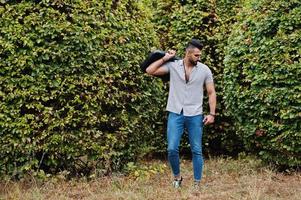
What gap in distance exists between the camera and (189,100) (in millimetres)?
6852

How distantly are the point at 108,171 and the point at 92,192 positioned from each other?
34.7 inches

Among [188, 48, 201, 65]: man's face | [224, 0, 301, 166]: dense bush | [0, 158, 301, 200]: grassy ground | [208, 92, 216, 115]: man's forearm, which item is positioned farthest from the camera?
[224, 0, 301, 166]: dense bush

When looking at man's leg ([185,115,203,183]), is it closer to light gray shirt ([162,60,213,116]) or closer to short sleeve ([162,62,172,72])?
light gray shirt ([162,60,213,116])

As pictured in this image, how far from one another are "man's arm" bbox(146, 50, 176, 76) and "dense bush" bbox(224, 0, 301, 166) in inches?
50.7

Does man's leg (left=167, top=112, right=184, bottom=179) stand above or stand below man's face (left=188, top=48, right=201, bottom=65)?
below

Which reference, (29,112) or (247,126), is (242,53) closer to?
(247,126)

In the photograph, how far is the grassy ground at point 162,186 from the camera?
6480mm

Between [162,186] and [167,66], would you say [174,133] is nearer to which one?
[162,186]

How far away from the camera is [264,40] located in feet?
24.9

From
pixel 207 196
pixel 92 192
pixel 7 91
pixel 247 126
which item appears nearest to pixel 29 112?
pixel 7 91

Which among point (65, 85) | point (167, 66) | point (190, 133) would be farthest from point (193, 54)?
point (65, 85)

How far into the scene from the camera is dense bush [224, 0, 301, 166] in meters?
7.35

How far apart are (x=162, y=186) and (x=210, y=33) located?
3.17 m

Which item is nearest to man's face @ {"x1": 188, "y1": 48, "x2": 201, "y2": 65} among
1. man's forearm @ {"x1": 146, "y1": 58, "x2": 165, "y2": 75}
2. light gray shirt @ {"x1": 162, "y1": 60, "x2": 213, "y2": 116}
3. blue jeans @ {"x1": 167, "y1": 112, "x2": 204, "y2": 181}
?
light gray shirt @ {"x1": 162, "y1": 60, "x2": 213, "y2": 116}
